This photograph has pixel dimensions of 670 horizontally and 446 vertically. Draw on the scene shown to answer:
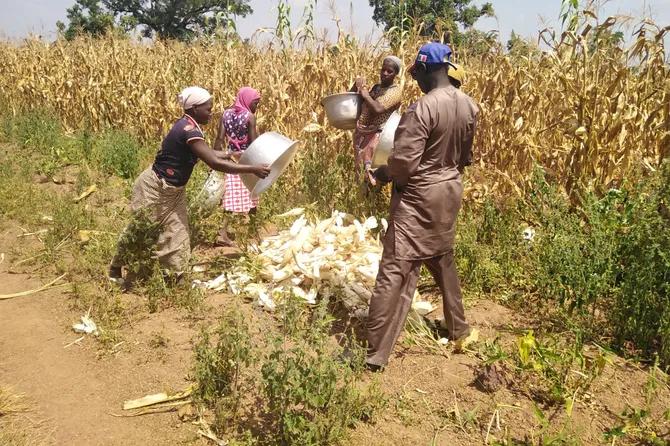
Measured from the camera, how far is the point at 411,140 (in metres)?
3.14

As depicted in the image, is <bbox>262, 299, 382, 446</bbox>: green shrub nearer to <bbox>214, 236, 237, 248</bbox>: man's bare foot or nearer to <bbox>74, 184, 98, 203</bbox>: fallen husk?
<bbox>214, 236, 237, 248</bbox>: man's bare foot

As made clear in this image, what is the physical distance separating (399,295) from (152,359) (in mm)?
1678

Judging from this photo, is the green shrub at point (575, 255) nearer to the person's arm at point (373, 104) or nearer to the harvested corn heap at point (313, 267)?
the harvested corn heap at point (313, 267)

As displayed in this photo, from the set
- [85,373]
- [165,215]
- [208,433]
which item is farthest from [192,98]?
[208,433]

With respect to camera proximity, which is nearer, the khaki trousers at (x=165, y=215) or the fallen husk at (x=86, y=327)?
the fallen husk at (x=86, y=327)

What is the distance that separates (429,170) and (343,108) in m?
2.22

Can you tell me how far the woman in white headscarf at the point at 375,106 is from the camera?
5133 mm

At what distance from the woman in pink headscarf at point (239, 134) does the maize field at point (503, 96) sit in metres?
0.99

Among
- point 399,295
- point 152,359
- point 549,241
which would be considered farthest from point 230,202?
point 549,241

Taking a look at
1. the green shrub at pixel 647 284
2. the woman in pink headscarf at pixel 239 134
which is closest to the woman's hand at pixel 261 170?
the woman in pink headscarf at pixel 239 134

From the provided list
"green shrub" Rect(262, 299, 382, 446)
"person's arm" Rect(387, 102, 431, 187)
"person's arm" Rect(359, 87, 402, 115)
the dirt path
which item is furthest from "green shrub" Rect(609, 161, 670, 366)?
the dirt path

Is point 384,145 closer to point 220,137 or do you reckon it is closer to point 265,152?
point 265,152

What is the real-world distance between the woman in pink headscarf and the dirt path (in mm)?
1564

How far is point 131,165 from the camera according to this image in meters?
7.74
